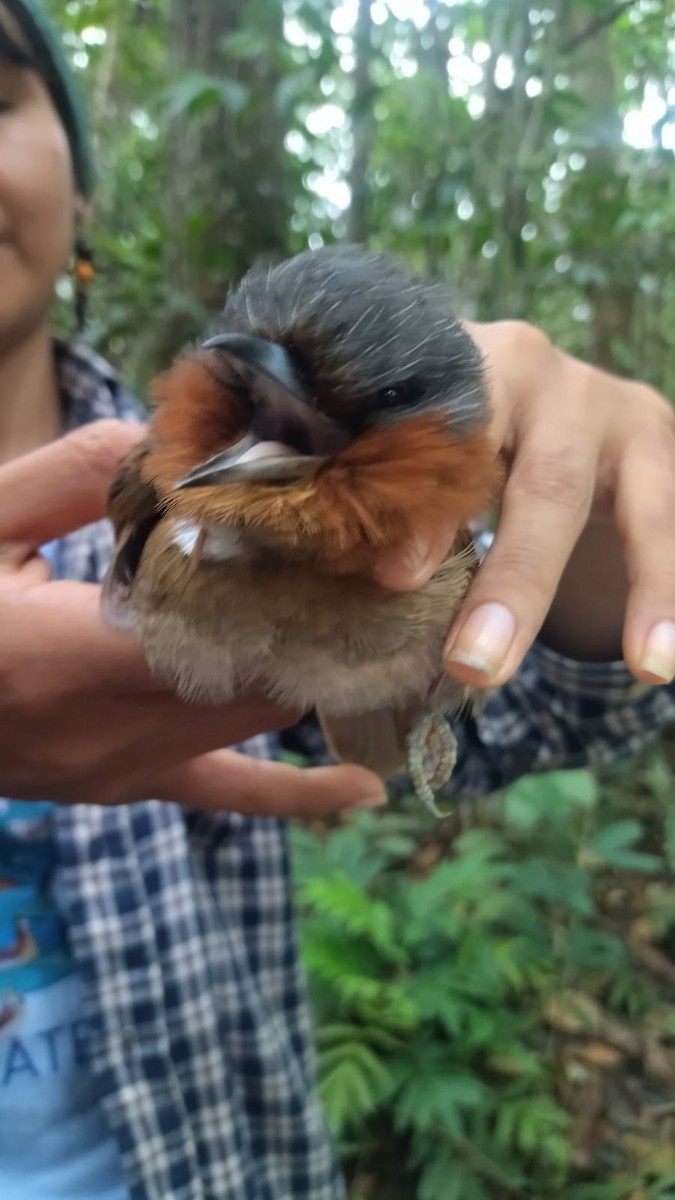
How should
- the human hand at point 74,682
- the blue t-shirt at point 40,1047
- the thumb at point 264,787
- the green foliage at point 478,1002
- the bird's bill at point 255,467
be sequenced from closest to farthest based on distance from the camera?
the bird's bill at point 255,467 → the human hand at point 74,682 → the thumb at point 264,787 → the blue t-shirt at point 40,1047 → the green foliage at point 478,1002

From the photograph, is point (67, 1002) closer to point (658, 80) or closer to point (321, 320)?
point (321, 320)

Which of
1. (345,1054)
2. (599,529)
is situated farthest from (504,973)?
(599,529)

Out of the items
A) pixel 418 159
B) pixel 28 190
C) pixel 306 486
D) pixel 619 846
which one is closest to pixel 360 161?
pixel 418 159

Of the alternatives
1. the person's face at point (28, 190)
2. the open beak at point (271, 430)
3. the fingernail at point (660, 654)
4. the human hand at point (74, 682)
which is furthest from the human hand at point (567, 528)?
the person's face at point (28, 190)

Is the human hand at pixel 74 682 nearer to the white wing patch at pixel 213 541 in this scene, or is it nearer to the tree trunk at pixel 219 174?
the white wing patch at pixel 213 541

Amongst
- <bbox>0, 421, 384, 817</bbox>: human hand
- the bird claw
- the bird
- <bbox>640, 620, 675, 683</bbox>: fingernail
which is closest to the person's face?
<bbox>0, 421, 384, 817</bbox>: human hand

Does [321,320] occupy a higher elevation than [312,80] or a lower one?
lower

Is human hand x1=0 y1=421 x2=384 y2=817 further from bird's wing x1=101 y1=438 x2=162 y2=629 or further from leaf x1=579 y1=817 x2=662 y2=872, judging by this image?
leaf x1=579 y1=817 x2=662 y2=872
